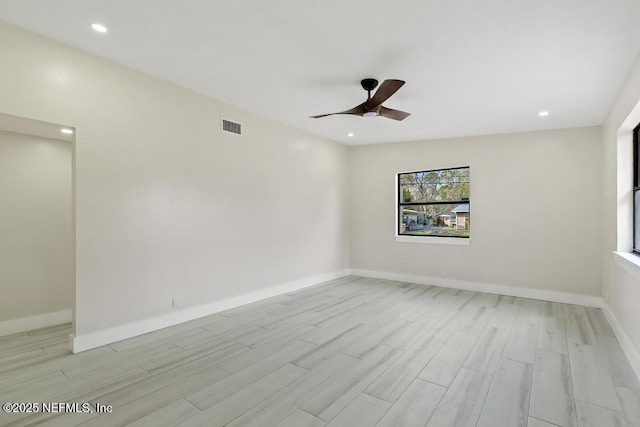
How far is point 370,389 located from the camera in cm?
233

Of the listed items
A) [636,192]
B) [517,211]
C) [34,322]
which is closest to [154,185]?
[34,322]

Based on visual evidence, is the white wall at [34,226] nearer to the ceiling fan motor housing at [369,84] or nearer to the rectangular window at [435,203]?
the ceiling fan motor housing at [369,84]

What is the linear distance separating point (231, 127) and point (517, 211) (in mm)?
4606

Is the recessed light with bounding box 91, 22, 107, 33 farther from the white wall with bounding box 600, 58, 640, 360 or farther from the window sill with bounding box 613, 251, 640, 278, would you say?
the window sill with bounding box 613, 251, 640, 278

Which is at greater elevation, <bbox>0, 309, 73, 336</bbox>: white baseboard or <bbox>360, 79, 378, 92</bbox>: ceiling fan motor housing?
<bbox>360, 79, 378, 92</bbox>: ceiling fan motor housing

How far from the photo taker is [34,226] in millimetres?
3635

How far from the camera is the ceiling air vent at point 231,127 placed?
4195mm

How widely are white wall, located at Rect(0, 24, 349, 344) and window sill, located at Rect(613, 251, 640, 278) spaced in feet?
13.3

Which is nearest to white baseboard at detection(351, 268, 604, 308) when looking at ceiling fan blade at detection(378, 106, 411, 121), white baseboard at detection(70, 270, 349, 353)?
white baseboard at detection(70, 270, 349, 353)

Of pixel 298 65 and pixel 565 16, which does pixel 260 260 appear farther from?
pixel 565 16

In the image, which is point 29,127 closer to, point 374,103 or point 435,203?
point 374,103

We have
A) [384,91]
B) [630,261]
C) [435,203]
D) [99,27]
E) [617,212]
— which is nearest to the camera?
[99,27]

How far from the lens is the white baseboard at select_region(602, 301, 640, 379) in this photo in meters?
2.60

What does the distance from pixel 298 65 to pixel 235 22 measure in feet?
2.60
